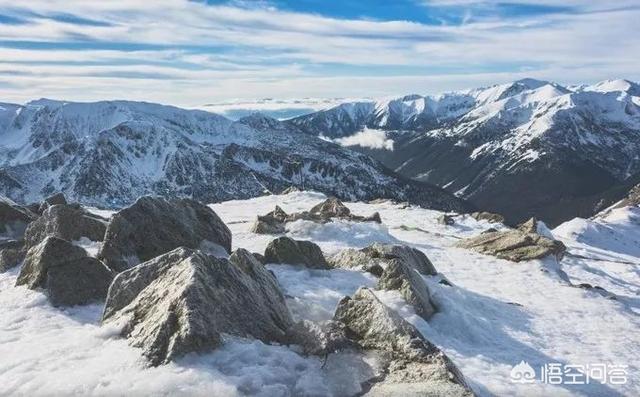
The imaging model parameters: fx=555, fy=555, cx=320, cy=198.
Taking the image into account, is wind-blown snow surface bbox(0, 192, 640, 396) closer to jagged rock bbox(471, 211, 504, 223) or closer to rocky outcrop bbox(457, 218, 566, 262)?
rocky outcrop bbox(457, 218, 566, 262)

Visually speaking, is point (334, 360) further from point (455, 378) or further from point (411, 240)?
point (411, 240)

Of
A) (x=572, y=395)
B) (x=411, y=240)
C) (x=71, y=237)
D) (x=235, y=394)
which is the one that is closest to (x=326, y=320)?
(x=235, y=394)

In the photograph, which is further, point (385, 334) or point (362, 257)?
point (362, 257)

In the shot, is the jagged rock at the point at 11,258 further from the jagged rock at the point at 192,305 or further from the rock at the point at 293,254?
the rock at the point at 293,254

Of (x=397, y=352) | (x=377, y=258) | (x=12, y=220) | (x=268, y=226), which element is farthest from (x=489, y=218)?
(x=397, y=352)

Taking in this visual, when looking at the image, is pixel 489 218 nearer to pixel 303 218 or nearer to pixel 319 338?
pixel 303 218

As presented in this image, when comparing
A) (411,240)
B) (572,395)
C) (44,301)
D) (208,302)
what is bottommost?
(411,240)

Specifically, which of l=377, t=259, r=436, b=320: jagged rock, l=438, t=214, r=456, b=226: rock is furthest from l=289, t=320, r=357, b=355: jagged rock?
l=438, t=214, r=456, b=226: rock
